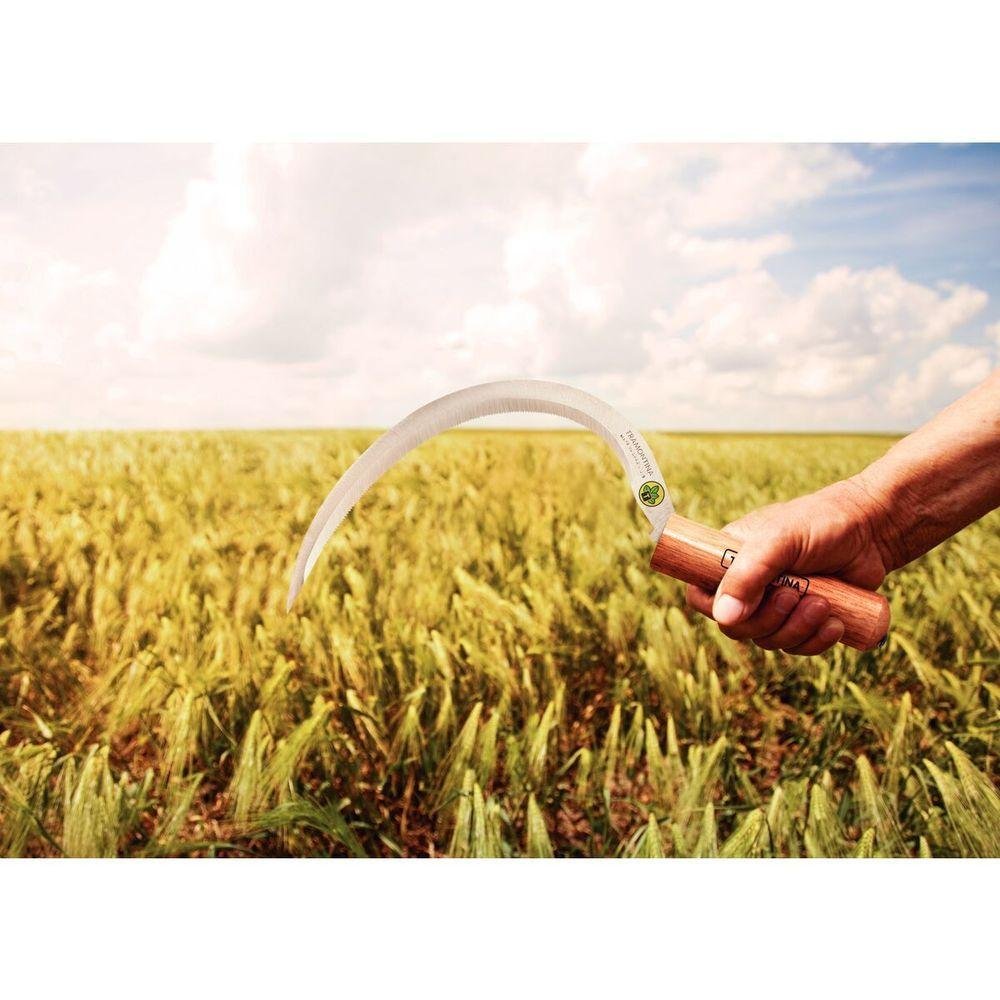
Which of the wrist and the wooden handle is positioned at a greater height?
the wrist

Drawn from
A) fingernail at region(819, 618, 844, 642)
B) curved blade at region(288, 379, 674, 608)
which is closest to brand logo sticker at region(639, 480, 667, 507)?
curved blade at region(288, 379, 674, 608)

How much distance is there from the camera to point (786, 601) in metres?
1.06

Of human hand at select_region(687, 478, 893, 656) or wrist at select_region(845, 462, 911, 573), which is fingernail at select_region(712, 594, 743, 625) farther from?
Answer: wrist at select_region(845, 462, 911, 573)

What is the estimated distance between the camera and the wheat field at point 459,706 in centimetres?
135

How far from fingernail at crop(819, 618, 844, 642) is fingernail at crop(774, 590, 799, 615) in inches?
1.8

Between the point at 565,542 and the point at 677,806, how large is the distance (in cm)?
80

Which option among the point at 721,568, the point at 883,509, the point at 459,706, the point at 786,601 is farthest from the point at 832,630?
the point at 459,706

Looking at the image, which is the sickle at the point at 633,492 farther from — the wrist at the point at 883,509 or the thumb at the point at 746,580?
the wrist at the point at 883,509

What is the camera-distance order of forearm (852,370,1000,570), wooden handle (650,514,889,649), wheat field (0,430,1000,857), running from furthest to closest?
wheat field (0,430,1000,857), forearm (852,370,1000,570), wooden handle (650,514,889,649)

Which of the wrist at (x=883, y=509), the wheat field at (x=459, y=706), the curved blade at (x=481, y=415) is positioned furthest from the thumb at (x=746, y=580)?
the wheat field at (x=459, y=706)

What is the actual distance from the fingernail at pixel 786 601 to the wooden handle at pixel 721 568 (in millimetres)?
29

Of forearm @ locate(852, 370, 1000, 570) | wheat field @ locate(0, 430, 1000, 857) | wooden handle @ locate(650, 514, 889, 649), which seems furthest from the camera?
wheat field @ locate(0, 430, 1000, 857)

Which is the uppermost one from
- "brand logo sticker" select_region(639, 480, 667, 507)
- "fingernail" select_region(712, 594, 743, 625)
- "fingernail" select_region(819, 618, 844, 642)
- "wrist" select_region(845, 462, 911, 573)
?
"wrist" select_region(845, 462, 911, 573)

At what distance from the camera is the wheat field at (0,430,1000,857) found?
1.35 metres
